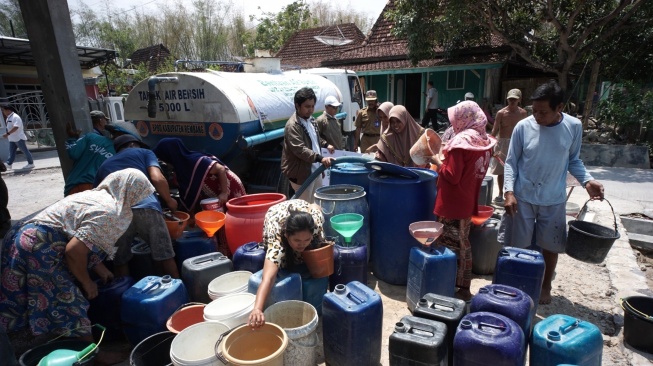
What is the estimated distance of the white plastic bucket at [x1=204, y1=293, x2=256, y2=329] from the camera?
7.64 feet

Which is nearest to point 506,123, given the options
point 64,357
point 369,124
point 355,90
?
point 369,124

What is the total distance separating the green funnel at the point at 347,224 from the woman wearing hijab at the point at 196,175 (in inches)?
51.4

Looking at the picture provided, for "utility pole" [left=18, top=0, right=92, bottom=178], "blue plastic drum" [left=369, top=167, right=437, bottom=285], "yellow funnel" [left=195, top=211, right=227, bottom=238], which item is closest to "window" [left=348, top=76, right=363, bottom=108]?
"utility pole" [left=18, top=0, right=92, bottom=178]

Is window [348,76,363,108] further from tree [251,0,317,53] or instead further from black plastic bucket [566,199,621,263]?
tree [251,0,317,53]

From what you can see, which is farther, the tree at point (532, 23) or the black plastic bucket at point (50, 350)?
the tree at point (532, 23)

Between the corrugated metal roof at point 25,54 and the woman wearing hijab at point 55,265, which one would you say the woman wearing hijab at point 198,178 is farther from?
the corrugated metal roof at point 25,54

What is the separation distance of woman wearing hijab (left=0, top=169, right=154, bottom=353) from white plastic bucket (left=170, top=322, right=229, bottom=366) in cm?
82

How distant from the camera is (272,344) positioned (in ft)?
7.23

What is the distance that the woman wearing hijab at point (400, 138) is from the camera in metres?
3.90

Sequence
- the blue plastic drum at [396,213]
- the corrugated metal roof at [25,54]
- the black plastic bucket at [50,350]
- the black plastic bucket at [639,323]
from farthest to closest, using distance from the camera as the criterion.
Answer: the corrugated metal roof at [25,54] < the blue plastic drum at [396,213] < the black plastic bucket at [639,323] < the black plastic bucket at [50,350]

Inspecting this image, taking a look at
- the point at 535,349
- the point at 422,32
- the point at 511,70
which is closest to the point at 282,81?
the point at 535,349

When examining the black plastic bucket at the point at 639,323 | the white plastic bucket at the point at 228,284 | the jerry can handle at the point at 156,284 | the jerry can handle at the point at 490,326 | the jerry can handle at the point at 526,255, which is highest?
the jerry can handle at the point at 526,255

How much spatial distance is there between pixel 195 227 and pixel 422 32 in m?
9.35

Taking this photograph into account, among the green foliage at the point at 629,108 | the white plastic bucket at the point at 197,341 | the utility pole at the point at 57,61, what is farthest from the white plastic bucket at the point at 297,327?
the green foliage at the point at 629,108
